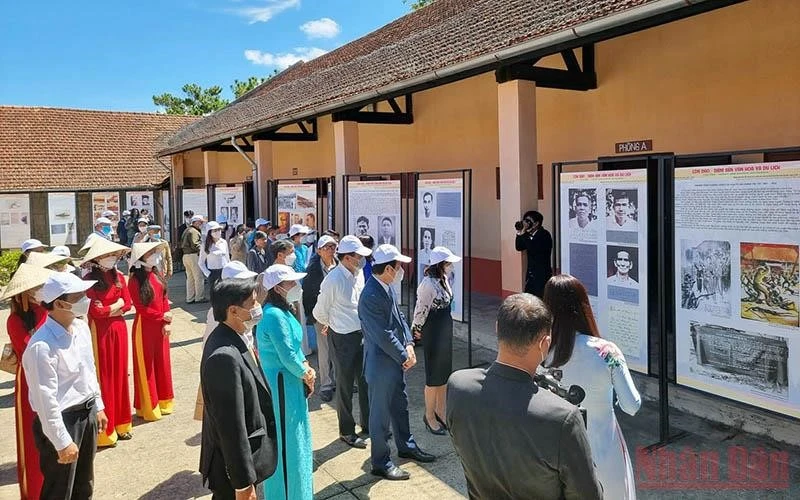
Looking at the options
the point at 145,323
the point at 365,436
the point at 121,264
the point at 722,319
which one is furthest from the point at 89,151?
the point at 722,319

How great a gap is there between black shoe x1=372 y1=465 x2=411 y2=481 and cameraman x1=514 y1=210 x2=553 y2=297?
118 inches

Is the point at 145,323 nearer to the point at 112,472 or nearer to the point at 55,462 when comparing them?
the point at 112,472

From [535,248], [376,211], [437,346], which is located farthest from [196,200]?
[437,346]

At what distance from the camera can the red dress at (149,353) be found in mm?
5836

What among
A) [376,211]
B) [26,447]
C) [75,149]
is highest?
[75,149]

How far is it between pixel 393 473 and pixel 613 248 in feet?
8.23

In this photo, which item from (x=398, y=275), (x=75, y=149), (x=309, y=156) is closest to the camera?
(x=398, y=275)

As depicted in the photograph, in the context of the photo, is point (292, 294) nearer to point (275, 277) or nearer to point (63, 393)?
point (275, 277)

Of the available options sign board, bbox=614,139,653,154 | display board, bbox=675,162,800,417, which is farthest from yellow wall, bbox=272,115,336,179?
display board, bbox=675,162,800,417

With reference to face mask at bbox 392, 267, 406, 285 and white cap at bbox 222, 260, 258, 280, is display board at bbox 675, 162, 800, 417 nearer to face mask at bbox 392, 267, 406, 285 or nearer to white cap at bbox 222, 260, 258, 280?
face mask at bbox 392, 267, 406, 285

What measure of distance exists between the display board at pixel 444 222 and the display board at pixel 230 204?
21.0ft

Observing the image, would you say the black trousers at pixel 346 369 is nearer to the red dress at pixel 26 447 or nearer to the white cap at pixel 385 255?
the white cap at pixel 385 255

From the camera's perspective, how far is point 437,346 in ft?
16.8

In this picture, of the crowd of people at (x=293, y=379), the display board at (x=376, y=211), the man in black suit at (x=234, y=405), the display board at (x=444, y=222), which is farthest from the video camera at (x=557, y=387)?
the display board at (x=376, y=211)
